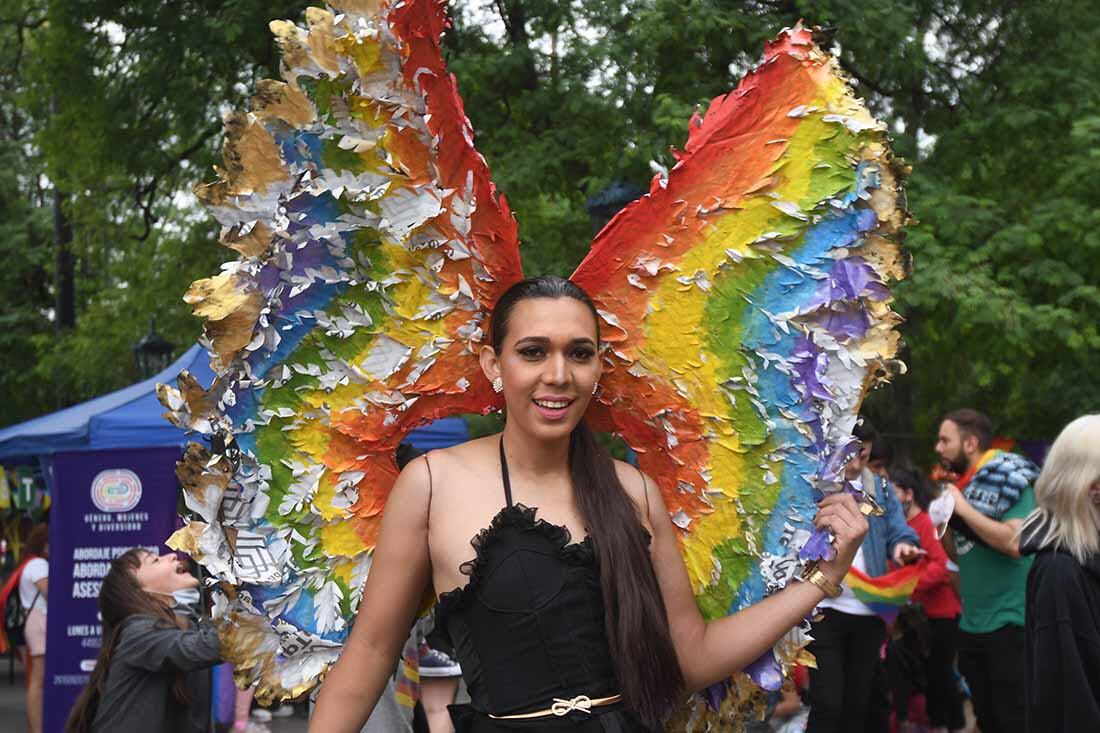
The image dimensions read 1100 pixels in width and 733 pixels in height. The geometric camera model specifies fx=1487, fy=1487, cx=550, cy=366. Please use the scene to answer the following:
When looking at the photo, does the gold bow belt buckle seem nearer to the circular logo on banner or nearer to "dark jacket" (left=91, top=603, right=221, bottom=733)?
"dark jacket" (left=91, top=603, right=221, bottom=733)

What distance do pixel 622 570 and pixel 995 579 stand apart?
418 cm

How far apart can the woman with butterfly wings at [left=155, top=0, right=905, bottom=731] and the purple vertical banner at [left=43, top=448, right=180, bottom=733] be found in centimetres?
453

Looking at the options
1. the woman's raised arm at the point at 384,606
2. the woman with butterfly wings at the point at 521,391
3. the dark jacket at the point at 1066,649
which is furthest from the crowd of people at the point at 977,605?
the woman's raised arm at the point at 384,606

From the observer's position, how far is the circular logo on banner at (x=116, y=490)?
7.80 meters

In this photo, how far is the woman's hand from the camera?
329 cm

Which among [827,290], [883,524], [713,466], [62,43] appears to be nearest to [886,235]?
[827,290]

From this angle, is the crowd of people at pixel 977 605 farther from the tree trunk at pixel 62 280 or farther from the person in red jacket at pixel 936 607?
the tree trunk at pixel 62 280

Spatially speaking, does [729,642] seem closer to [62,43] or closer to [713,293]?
→ [713,293]

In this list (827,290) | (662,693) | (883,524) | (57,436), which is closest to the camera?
(662,693)

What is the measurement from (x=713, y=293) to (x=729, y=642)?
79cm

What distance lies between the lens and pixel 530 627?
9.95ft

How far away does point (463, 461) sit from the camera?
3213mm

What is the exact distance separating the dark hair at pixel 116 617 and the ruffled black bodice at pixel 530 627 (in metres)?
2.52

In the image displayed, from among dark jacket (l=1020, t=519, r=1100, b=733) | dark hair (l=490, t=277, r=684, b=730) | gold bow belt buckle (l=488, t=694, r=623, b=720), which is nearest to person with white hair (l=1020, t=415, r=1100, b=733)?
dark jacket (l=1020, t=519, r=1100, b=733)
